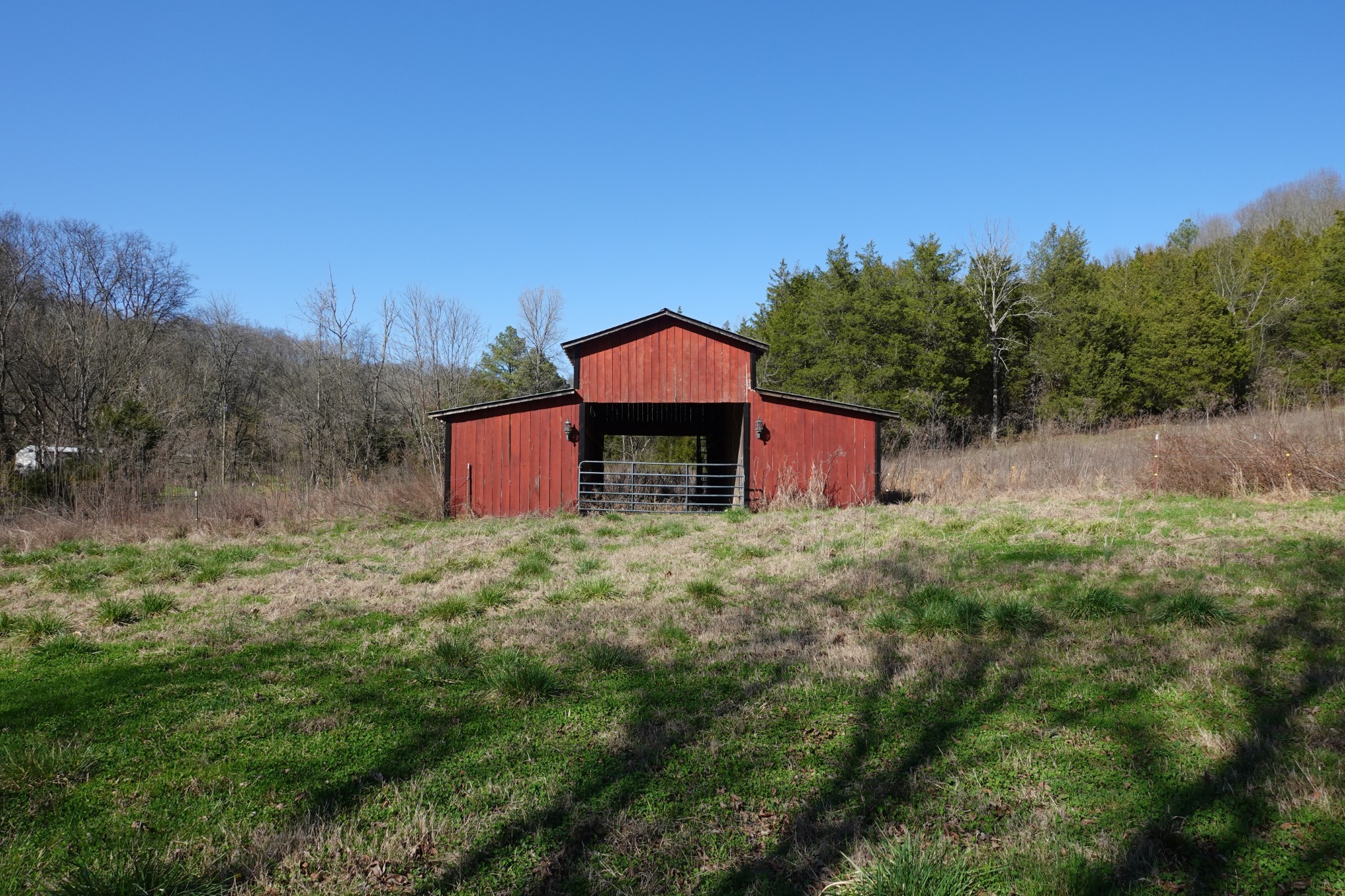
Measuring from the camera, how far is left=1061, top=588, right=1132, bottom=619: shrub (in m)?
5.62

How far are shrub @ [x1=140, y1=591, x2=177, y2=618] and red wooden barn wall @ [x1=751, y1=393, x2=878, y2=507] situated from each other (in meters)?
11.5

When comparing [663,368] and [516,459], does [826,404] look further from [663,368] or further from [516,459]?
[516,459]

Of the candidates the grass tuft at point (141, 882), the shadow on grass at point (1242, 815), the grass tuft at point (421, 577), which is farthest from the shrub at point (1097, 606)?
the grass tuft at point (421, 577)

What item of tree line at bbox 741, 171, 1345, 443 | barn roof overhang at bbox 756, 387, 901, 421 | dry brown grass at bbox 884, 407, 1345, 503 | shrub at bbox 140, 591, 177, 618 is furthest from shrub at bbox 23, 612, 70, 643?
tree line at bbox 741, 171, 1345, 443

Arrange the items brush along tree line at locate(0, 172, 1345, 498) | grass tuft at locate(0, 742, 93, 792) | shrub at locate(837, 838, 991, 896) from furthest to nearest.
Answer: brush along tree line at locate(0, 172, 1345, 498)
grass tuft at locate(0, 742, 93, 792)
shrub at locate(837, 838, 991, 896)

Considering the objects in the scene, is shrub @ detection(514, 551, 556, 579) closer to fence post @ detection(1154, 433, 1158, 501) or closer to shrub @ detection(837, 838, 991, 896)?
shrub @ detection(837, 838, 991, 896)

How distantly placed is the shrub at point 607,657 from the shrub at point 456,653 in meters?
0.77

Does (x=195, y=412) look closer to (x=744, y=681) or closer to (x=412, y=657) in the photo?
(x=412, y=657)

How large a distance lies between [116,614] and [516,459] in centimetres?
989

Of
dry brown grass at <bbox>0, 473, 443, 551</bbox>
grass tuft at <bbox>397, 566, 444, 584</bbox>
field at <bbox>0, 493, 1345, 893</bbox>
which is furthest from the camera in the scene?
dry brown grass at <bbox>0, 473, 443, 551</bbox>

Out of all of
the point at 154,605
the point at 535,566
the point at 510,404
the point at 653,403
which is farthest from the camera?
the point at 653,403

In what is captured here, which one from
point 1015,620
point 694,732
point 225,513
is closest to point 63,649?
point 694,732

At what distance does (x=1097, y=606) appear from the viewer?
5688 millimetres

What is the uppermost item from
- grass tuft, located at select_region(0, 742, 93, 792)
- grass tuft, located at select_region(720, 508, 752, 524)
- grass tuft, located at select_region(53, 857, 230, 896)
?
grass tuft, located at select_region(720, 508, 752, 524)
